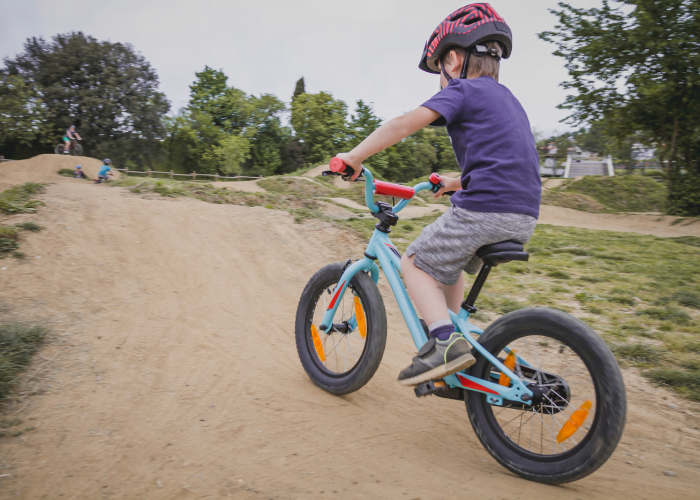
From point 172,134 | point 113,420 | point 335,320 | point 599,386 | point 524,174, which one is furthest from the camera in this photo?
point 172,134

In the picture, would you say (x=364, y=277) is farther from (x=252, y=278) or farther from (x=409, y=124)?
(x=252, y=278)

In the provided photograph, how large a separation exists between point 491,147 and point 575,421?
142cm

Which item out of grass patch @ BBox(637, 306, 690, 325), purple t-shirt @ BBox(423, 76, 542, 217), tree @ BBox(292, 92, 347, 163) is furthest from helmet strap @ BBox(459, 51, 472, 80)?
tree @ BBox(292, 92, 347, 163)

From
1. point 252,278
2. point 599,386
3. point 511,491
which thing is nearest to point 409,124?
point 599,386

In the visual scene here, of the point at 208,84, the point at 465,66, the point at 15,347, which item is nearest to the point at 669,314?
the point at 465,66

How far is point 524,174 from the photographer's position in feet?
7.22

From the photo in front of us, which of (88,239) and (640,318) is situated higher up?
(88,239)

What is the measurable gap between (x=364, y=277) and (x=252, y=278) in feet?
9.50

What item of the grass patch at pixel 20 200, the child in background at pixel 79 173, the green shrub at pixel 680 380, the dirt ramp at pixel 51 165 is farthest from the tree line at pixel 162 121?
the green shrub at pixel 680 380

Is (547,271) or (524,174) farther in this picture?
(547,271)

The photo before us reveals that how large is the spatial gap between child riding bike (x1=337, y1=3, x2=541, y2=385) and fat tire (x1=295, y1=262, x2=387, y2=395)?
42 cm

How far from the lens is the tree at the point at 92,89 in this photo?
114 feet

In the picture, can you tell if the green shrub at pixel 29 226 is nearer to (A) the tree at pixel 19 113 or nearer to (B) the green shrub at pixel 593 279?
(B) the green shrub at pixel 593 279

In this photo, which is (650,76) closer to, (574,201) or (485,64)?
(574,201)
